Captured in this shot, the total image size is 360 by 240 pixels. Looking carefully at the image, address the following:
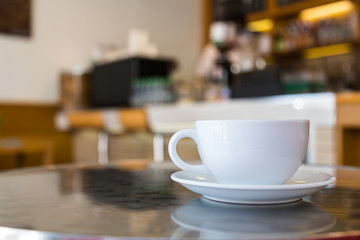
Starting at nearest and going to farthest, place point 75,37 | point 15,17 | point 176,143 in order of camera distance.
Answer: point 176,143
point 15,17
point 75,37

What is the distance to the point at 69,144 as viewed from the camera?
4086 millimetres

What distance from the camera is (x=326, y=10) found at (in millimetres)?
3705

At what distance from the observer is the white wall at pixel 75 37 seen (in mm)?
3756

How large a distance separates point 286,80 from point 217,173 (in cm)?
191

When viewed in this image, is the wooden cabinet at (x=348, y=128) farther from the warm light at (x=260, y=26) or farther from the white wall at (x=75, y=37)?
the white wall at (x=75, y=37)

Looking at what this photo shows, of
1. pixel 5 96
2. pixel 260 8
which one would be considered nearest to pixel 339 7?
pixel 260 8

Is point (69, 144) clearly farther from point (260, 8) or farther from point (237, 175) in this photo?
point (237, 175)

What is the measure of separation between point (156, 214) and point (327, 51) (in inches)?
145

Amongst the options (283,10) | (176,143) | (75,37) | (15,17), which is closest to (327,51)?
(283,10)

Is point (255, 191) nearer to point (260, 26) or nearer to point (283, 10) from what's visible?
point (283, 10)

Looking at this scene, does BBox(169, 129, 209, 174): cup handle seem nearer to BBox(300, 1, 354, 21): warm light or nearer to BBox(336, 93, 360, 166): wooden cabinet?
BBox(336, 93, 360, 166): wooden cabinet

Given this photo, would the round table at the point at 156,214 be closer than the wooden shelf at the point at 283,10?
Yes

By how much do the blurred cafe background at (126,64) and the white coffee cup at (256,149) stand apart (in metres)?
2.11

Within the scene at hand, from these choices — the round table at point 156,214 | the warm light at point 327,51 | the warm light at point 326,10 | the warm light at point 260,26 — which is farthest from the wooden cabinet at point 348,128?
the warm light at point 260,26
